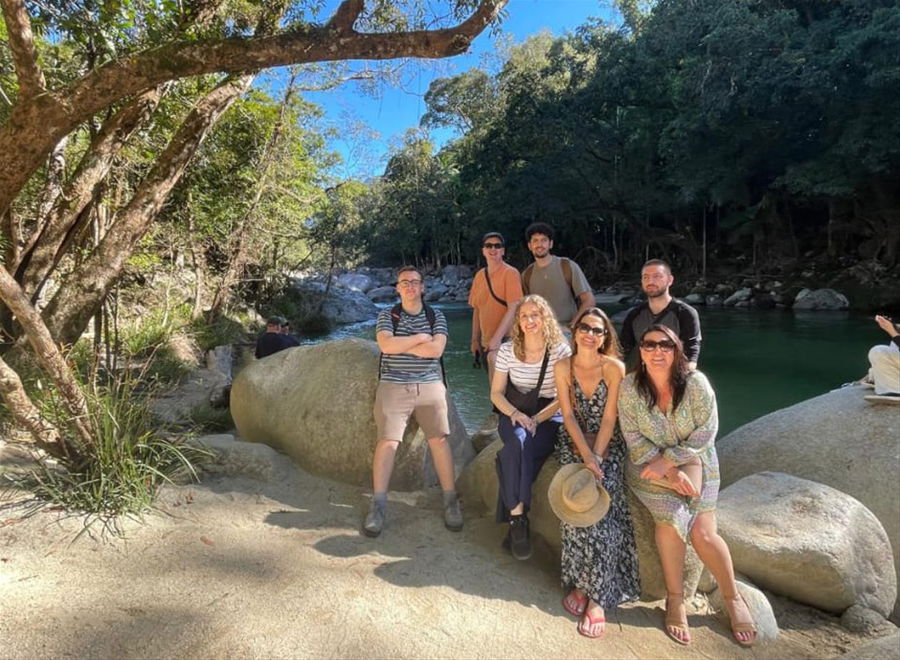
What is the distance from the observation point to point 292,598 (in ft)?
7.23

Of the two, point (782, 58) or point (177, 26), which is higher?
point (782, 58)

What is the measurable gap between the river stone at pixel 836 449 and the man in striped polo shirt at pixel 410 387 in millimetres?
2140

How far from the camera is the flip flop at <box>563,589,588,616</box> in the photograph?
7.65 feet

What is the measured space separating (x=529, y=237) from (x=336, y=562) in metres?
2.42

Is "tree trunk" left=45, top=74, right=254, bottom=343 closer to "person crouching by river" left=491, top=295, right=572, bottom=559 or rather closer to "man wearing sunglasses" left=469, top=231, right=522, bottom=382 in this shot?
"man wearing sunglasses" left=469, top=231, right=522, bottom=382

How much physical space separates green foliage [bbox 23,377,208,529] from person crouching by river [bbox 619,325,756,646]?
94.1 inches

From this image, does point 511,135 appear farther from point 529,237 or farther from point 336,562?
point 336,562

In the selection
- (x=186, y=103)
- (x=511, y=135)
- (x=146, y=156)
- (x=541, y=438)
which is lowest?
(x=541, y=438)

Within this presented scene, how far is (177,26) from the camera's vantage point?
392 centimetres

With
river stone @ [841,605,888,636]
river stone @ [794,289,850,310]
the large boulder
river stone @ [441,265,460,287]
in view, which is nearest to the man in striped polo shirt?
the large boulder

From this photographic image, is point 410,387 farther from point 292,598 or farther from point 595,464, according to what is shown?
point 292,598

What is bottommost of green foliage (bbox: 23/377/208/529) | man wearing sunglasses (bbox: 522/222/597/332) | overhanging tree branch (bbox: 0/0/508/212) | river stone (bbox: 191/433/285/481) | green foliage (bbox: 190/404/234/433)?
green foliage (bbox: 190/404/234/433)

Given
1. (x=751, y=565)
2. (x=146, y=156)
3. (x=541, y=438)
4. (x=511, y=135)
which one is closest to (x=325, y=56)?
(x=541, y=438)

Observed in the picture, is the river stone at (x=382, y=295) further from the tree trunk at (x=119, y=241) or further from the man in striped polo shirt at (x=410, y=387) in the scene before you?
the man in striped polo shirt at (x=410, y=387)
